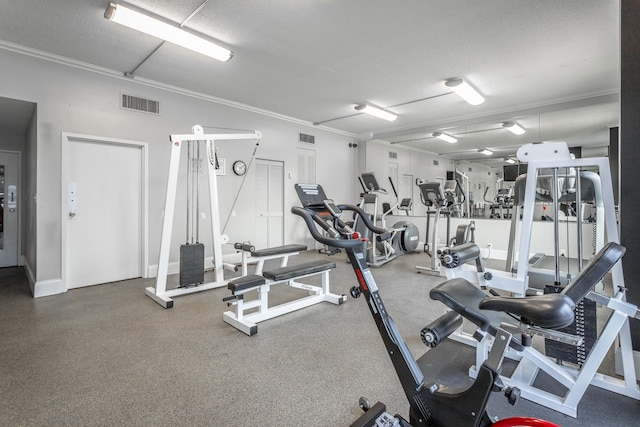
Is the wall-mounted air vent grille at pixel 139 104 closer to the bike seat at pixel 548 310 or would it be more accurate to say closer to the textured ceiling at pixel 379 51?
the textured ceiling at pixel 379 51

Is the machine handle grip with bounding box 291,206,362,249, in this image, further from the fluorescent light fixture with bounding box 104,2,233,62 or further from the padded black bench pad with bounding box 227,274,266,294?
the fluorescent light fixture with bounding box 104,2,233,62

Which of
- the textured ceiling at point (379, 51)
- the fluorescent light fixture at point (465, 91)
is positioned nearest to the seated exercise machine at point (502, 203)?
the textured ceiling at point (379, 51)

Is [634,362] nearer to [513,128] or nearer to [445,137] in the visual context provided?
[513,128]

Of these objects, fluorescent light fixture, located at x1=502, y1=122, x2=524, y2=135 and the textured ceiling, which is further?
fluorescent light fixture, located at x1=502, y1=122, x2=524, y2=135

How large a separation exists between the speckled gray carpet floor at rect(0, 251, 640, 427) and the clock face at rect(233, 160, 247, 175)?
8.89ft

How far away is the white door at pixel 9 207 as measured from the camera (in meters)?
5.62

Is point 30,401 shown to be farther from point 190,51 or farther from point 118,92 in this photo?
point 118,92

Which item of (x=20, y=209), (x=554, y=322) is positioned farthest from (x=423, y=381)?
(x=20, y=209)

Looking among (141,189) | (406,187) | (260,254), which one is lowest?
(260,254)

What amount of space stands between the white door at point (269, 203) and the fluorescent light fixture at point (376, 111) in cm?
200

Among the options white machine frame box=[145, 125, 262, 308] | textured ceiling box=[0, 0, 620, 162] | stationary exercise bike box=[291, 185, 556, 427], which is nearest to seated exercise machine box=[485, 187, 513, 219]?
textured ceiling box=[0, 0, 620, 162]

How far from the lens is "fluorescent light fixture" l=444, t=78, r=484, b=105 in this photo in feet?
15.2

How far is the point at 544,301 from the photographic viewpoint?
97cm

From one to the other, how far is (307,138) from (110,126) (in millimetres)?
3914
